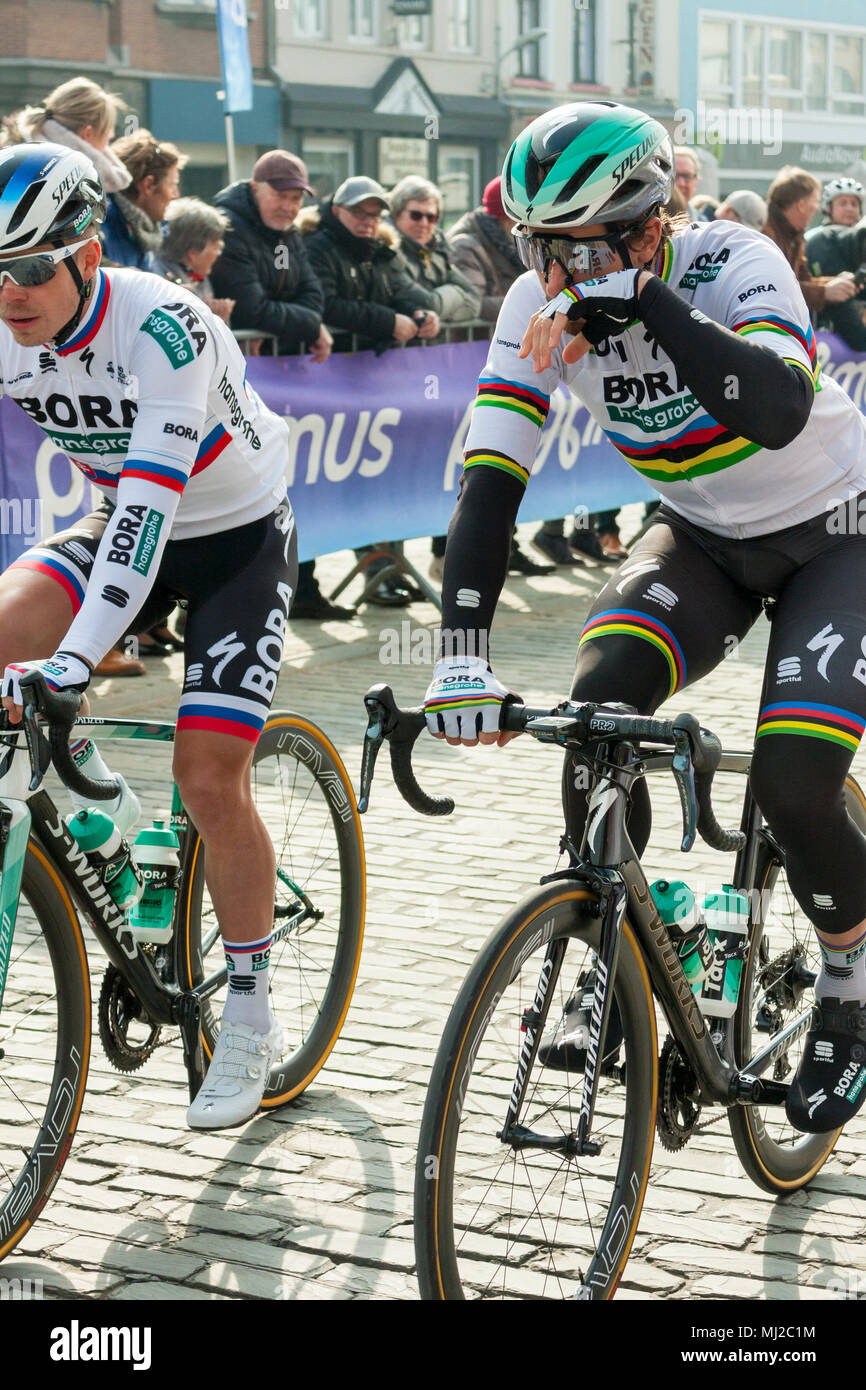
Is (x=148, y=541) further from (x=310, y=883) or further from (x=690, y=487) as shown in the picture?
(x=310, y=883)

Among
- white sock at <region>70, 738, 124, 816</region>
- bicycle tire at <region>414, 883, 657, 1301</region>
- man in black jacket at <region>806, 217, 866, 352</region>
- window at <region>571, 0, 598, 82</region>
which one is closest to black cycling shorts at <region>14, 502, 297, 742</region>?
white sock at <region>70, 738, 124, 816</region>

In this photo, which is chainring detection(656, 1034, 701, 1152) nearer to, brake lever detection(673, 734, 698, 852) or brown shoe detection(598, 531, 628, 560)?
brake lever detection(673, 734, 698, 852)

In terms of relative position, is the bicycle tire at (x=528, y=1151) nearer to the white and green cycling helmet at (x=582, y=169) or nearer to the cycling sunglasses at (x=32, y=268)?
the white and green cycling helmet at (x=582, y=169)

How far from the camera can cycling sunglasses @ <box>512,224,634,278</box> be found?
11.3 feet

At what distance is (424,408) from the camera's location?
11102 mm

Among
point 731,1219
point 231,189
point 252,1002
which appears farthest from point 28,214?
point 231,189

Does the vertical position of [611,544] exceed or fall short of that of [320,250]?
it falls short

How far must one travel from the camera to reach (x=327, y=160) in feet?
129

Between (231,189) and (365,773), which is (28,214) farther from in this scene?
(231,189)

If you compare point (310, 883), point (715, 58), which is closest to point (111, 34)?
point (715, 58)

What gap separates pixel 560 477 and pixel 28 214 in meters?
8.85

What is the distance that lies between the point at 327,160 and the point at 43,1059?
124 ft

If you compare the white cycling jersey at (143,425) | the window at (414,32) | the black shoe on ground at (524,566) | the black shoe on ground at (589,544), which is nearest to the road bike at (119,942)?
the white cycling jersey at (143,425)

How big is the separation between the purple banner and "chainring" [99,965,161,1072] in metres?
4.61
